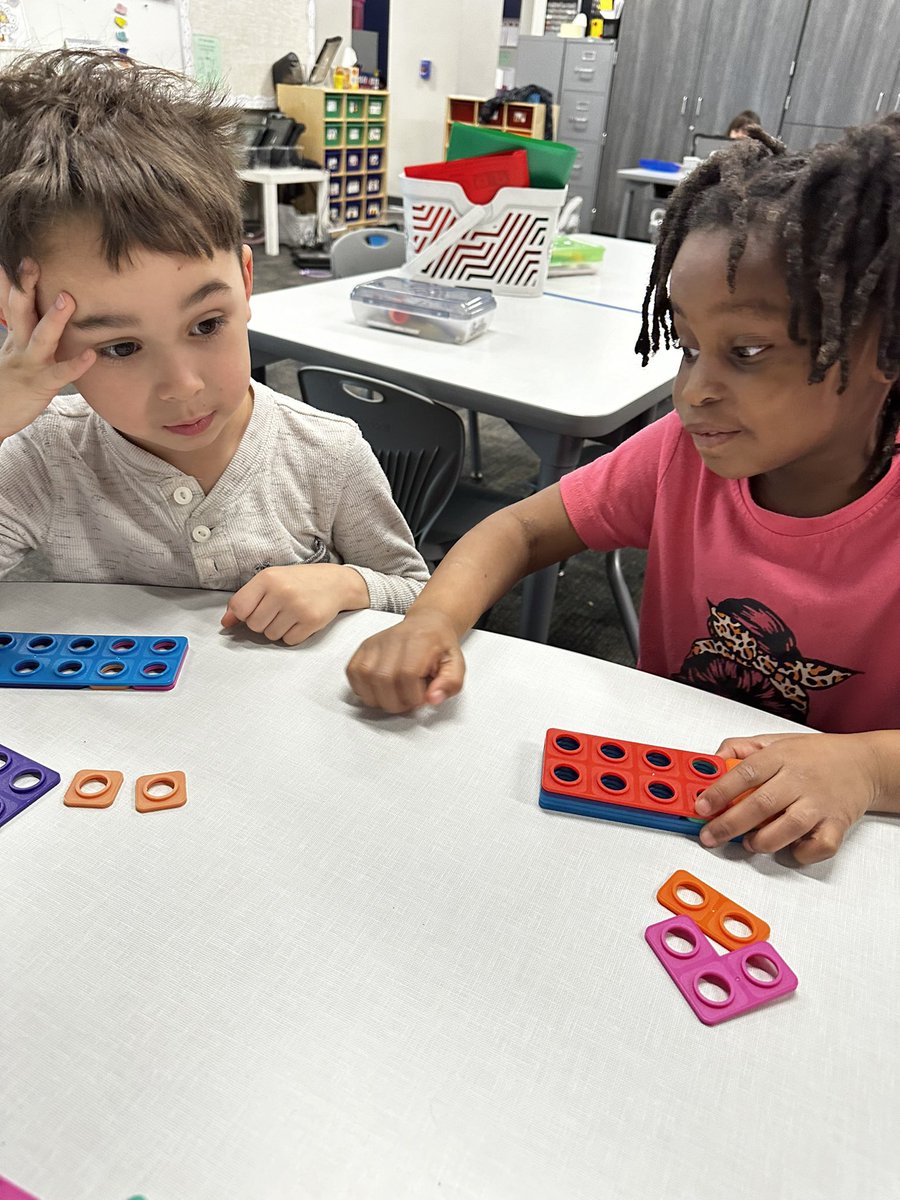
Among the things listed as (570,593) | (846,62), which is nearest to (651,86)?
(846,62)

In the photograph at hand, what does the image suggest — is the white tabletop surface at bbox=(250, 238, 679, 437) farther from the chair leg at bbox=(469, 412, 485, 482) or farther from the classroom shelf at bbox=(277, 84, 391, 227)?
the classroom shelf at bbox=(277, 84, 391, 227)

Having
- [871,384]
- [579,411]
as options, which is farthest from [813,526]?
[579,411]

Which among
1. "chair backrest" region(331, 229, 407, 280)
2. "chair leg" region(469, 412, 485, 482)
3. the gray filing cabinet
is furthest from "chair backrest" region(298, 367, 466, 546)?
the gray filing cabinet

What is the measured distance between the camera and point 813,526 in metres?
0.77

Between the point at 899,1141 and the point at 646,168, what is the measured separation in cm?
547

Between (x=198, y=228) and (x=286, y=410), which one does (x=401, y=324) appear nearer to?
(x=286, y=410)

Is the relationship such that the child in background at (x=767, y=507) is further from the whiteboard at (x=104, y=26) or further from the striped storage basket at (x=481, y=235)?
the whiteboard at (x=104, y=26)

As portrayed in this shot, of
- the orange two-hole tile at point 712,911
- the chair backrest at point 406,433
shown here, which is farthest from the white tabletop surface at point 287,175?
the orange two-hole tile at point 712,911

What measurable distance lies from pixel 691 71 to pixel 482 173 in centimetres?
517

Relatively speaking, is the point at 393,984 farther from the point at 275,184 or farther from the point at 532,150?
the point at 275,184

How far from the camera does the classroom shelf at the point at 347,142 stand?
213 inches

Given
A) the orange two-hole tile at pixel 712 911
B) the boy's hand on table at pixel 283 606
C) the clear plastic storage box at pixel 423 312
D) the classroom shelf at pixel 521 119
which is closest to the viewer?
the orange two-hole tile at pixel 712 911

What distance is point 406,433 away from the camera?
129 cm

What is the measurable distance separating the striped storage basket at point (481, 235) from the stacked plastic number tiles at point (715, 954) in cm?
152
